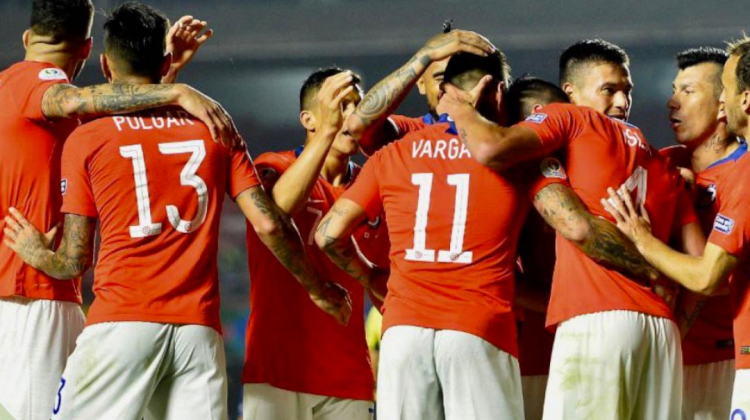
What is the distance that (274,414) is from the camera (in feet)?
15.4

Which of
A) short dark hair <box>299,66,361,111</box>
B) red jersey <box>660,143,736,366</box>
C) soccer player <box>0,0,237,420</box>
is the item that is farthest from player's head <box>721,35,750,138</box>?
soccer player <box>0,0,237,420</box>

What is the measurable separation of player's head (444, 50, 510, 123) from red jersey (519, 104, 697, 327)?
0.56 feet

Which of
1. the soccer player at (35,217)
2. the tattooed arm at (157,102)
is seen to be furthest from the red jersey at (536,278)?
the soccer player at (35,217)

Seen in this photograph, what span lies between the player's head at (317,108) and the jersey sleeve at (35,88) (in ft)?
3.87

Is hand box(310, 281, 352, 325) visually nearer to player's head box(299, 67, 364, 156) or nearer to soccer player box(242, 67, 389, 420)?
soccer player box(242, 67, 389, 420)

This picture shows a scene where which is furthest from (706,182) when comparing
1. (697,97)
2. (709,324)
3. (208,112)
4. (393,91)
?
(208,112)

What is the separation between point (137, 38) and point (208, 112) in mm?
386

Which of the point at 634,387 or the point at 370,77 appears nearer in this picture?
the point at 634,387

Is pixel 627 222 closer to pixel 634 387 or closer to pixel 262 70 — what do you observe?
pixel 634 387

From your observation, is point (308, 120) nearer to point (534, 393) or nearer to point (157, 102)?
point (157, 102)

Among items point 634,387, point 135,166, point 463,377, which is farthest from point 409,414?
point 135,166

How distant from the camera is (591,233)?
13.0 ft

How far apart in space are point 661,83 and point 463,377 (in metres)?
5.47

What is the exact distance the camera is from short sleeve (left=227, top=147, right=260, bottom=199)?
417 cm
